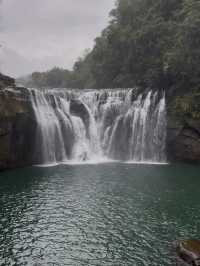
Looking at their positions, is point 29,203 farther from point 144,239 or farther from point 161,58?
point 161,58

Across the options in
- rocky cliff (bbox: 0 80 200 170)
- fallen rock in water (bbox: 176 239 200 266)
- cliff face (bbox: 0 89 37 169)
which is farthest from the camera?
rocky cliff (bbox: 0 80 200 170)

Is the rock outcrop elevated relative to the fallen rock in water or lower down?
elevated

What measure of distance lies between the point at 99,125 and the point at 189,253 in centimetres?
2884

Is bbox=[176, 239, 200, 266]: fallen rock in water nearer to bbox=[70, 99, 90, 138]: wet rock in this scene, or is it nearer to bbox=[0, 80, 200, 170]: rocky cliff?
bbox=[0, 80, 200, 170]: rocky cliff

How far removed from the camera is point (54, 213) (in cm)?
1622

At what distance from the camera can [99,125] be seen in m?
38.5

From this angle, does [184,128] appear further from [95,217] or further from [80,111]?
[95,217]

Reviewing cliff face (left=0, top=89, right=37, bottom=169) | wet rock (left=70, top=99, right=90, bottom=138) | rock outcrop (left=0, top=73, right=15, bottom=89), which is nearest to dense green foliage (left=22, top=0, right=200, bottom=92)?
wet rock (left=70, top=99, right=90, bottom=138)

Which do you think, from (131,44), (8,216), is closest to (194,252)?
(8,216)

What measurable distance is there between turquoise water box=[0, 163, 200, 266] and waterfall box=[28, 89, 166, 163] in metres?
8.38

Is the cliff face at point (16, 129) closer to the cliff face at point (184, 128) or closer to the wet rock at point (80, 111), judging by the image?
the wet rock at point (80, 111)

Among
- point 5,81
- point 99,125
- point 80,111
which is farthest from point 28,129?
point 99,125

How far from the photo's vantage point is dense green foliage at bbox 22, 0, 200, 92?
111 ft

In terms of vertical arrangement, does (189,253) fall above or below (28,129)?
below
